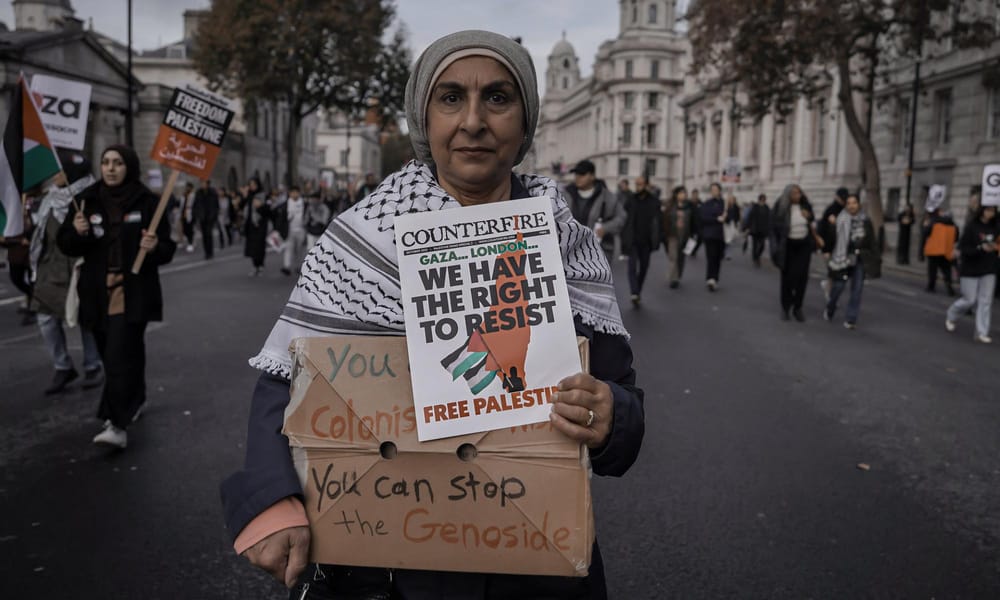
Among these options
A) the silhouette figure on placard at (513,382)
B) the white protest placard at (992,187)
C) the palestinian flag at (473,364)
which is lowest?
the silhouette figure on placard at (513,382)

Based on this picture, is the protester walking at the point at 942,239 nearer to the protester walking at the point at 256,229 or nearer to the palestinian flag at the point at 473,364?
the protester walking at the point at 256,229

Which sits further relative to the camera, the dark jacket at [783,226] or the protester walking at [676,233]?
the protester walking at [676,233]

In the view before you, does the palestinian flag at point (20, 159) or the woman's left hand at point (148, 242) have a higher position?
the palestinian flag at point (20, 159)

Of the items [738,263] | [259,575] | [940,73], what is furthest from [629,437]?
[940,73]

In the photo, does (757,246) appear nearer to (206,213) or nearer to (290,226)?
(290,226)

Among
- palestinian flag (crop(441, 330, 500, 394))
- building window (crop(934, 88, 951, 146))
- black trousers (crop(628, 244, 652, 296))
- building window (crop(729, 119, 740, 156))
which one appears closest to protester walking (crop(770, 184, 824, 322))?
black trousers (crop(628, 244, 652, 296))

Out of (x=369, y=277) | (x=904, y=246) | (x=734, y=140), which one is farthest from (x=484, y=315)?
(x=734, y=140)

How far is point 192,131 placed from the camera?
7234 mm

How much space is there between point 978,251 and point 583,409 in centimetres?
1122

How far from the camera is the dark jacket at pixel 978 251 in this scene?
11.2 m

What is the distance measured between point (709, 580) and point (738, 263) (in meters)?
21.8

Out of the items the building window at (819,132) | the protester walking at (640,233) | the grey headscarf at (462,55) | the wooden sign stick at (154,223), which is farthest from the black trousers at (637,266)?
the building window at (819,132)

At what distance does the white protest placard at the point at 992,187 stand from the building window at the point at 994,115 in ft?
58.9

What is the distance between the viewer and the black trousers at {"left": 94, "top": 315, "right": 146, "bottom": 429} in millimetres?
5648
